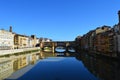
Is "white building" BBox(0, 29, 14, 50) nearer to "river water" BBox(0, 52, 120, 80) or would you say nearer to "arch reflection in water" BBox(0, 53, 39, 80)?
"arch reflection in water" BBox(0, 53, 39, 80)

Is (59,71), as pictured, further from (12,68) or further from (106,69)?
(12,68)

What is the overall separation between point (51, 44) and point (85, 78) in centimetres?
11502

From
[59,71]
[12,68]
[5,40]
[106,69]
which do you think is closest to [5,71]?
[12,68]

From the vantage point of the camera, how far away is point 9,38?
317ft

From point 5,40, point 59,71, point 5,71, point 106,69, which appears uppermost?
point 5,40

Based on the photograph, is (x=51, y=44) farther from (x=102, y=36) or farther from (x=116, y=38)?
(x=116, y=38)

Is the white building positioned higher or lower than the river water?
higher

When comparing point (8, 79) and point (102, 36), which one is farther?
point (102, 36)

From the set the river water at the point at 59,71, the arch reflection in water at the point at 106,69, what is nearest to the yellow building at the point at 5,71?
the river water at the point at 59,71

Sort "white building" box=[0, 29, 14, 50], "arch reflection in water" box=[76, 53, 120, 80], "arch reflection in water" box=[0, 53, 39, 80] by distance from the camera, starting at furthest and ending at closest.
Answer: "white building" box=[0, 29, 14, 50]
"arch reflection in water" box=[0, 53, 39, 80]
"arch reflection in water" box=[76, 53, 120, 80]

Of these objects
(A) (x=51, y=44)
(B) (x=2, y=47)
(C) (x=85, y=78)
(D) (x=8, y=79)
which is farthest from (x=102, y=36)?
(A) (x=51, y=44)

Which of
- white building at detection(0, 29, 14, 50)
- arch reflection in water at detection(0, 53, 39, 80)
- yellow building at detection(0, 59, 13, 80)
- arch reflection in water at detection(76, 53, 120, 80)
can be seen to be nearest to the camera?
arch reflection in water at detection(76, 53, 120, 80)

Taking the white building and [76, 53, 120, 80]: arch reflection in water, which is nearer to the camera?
[76, 53, 120, 80]: arch reflection in water

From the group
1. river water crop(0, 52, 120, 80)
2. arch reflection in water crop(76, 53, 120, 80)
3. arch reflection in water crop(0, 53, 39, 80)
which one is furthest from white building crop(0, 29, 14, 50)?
arch reflection in water crop(76, 53, 120, 80)
